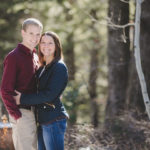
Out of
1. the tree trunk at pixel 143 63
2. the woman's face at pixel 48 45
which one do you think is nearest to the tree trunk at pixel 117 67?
the tree trunk at pixel 143 63

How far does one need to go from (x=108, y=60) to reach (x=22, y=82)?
546cm

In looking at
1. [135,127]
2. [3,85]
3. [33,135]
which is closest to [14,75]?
[3,85]

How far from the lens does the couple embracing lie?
12.8ft

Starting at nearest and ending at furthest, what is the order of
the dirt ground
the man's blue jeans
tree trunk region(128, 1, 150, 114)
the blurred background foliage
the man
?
the man < the man's blue jeans < the dirt ground < tree trunk region(128, 1, 150, 114) < the blurred background foliage

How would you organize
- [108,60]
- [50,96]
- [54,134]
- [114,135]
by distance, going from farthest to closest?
1. [108,60]
2. [114,135]
3. [54,134]
4. [50,96]

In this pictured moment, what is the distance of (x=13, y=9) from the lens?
1226 centimetres

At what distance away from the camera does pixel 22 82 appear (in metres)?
4.00

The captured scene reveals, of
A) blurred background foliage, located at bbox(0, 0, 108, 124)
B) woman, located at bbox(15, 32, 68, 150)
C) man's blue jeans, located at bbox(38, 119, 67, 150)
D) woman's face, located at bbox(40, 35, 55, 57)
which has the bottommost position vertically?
man's blue jeans, located at bbox(38, 119, 67, 150)

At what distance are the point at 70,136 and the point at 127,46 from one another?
362 centimetres

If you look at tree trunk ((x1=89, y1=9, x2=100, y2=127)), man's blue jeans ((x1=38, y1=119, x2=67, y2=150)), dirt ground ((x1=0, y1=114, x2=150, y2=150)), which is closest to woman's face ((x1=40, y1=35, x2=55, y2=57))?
man's blue jeans ((x1=38, y1=119, x2=67, y2=150))

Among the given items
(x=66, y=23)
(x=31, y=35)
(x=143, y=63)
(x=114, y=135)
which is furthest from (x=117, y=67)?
(x=31, y=35)

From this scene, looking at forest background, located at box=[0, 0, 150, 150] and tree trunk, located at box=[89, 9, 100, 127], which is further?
tree trunk, located at box=[89, 9, 100, 127]

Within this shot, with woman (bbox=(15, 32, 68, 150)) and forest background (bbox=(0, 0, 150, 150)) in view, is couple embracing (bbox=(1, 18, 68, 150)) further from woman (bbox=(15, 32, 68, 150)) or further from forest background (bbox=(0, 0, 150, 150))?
Result: forest background (bbox=(0, 0, 150, 150))

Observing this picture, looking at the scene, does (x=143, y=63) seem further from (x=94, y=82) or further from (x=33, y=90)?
(x=94, y=82)
